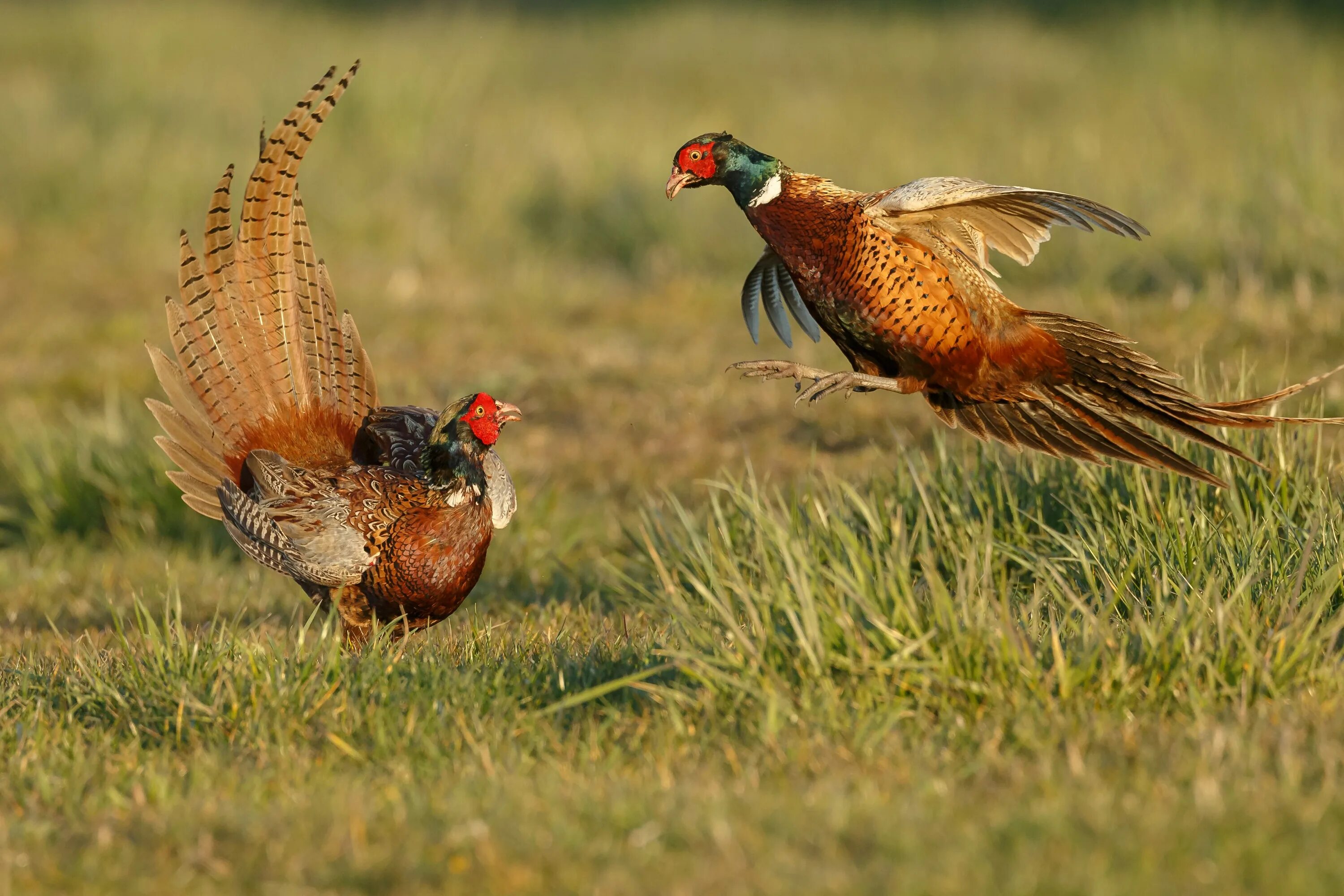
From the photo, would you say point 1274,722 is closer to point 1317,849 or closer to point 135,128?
point 1317,849

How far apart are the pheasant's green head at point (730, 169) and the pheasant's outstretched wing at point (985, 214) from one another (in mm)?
264

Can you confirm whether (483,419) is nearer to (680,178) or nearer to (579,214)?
(680,178)

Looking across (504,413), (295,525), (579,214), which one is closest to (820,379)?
(504,413)

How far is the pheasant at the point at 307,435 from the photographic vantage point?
178 inches

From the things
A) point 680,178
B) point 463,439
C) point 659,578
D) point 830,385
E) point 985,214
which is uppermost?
point 680,178

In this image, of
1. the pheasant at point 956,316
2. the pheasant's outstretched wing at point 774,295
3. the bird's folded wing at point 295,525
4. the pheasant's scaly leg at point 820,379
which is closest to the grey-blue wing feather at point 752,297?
the pheasant's outstretched wing at point 774,295

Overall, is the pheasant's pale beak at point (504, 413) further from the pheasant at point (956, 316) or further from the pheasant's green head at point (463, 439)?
the pheasant at point (956, 316)

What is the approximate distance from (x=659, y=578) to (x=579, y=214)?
25.0 feet

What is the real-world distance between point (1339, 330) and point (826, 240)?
431cm

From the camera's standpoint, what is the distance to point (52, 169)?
11953mm

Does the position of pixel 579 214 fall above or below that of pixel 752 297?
above

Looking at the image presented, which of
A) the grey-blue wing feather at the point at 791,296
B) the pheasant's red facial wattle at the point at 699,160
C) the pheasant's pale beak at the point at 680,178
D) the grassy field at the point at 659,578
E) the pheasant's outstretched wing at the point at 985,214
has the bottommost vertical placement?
the grassy field at the point at 659,578

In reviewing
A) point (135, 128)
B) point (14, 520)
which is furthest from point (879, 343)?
point (135, 128)

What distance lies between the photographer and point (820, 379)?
3.95 meters
